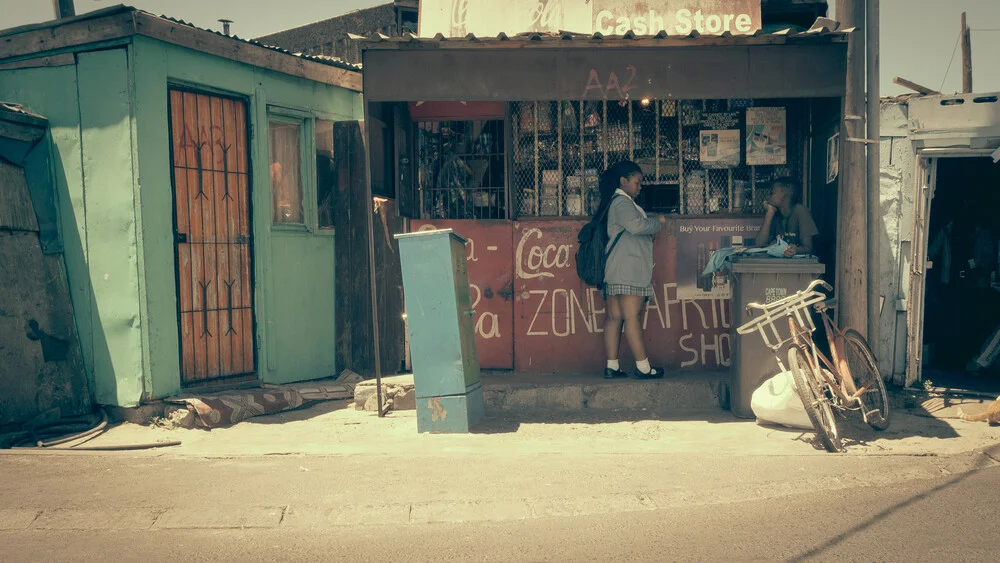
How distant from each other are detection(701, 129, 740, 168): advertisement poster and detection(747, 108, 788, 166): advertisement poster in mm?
136

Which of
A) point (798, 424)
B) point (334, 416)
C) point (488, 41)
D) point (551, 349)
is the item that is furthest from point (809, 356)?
point (334, 416)

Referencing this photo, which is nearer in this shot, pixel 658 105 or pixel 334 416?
pixel 334 416

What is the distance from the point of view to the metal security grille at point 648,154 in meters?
8.92

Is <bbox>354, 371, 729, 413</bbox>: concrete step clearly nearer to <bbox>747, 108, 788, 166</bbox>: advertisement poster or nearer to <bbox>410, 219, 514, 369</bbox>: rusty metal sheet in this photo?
<bbox>410, 219, 514, 369</bbox>: rusty metal sheet

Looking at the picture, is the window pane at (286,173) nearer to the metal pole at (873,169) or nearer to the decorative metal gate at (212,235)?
the decorative metal gate at (212,235)

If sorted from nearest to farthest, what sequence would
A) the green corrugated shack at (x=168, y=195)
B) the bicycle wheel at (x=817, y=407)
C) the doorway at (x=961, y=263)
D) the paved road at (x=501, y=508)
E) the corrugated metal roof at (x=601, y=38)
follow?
the paved road at (x=501, y=508), the bicycle wheel at (x=817, y=407), the corrugated metal roof at (x=601, y=38), the green corrugated shack at (x=168, y=195), the doorway at (x=961, y=263)

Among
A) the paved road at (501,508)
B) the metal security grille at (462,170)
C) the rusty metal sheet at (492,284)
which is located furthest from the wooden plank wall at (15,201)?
the rusty metal sheet at (492,284)

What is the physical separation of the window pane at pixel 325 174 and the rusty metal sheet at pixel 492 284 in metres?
1.68

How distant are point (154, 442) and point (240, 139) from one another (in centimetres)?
322

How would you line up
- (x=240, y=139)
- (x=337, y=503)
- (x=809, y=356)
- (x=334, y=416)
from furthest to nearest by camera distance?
(x=240, y=139), (x=334, y=416), (x=809, y=356), (x=337, y=503)

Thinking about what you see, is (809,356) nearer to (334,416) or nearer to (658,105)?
(658,105)

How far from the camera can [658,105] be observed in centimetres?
899

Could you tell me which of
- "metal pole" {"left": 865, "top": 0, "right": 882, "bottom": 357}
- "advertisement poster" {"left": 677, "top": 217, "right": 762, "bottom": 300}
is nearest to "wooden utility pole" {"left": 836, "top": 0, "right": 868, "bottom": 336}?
"metal pole" {"left": 865, "top": 0, "right": 882, "bottom": 357}

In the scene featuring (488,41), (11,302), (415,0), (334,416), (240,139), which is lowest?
(334,416)
